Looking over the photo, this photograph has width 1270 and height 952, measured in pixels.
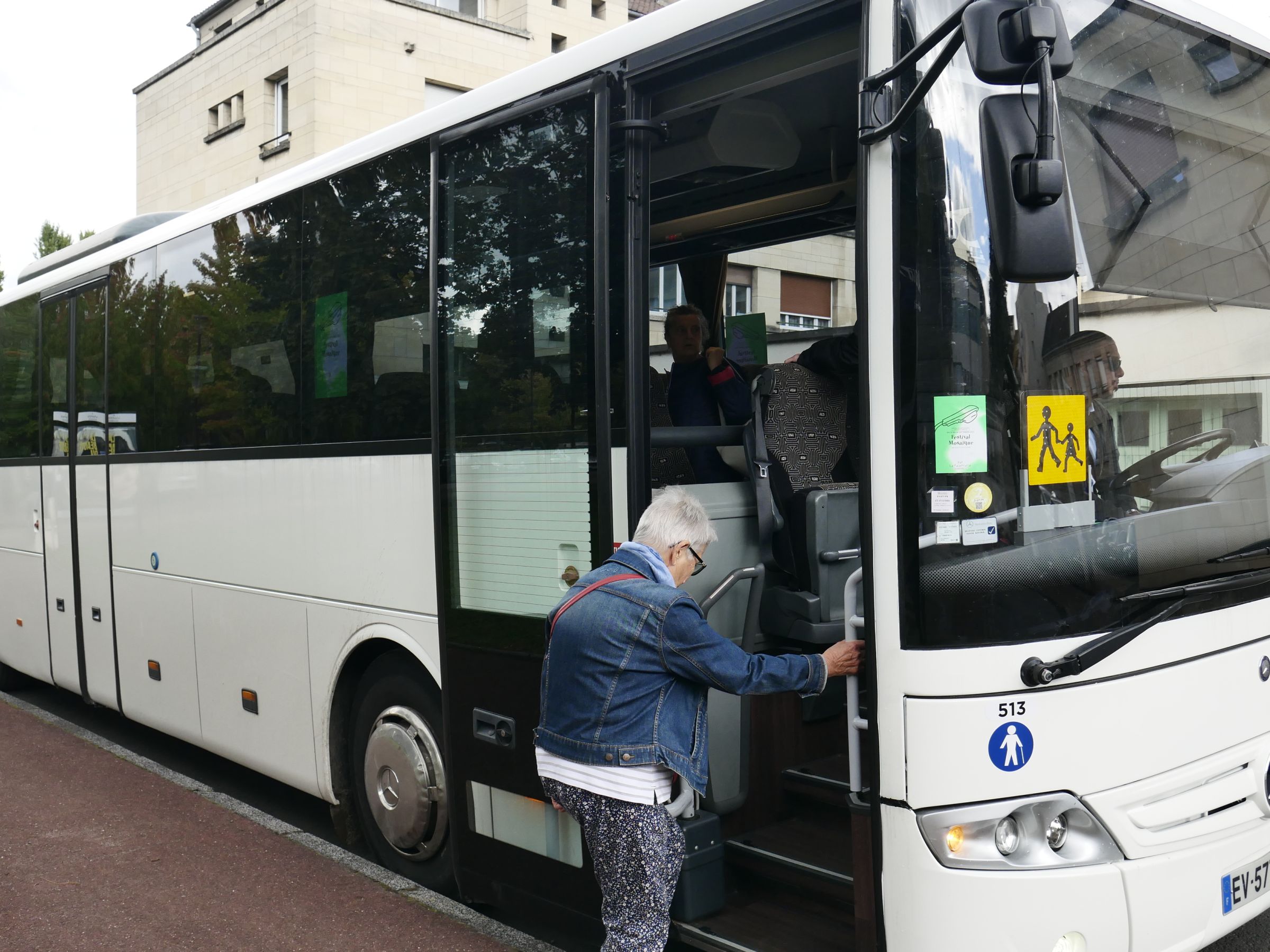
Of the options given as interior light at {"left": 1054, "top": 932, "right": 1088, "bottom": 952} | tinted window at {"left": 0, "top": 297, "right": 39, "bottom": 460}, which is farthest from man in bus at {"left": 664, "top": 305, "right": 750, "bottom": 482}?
tinted window at {"left": 0, "top": 297, "right": 39, "bottom": 460}

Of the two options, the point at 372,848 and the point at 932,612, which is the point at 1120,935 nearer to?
the point at 932,612

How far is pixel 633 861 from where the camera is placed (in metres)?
3.33

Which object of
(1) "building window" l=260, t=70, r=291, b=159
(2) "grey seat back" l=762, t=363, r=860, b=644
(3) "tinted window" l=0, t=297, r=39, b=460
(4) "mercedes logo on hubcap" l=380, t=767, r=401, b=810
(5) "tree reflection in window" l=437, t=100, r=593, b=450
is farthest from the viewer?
(1) "building window" l=260, t=70, r=291, b=159

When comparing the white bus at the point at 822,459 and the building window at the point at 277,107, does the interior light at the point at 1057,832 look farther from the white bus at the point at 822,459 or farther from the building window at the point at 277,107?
the building window at the point at 277,107

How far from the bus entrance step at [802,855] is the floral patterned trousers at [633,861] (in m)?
0.53

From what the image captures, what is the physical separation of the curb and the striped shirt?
138 centimetres

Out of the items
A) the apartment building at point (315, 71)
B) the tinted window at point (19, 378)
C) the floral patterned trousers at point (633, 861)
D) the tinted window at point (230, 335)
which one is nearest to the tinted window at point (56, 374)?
the tinted window at point (19, 378)

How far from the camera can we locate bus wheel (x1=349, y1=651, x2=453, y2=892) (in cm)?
490

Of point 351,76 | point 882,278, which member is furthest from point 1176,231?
point 351,76

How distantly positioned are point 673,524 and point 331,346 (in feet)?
8.36

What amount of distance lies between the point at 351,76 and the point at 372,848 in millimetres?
29268

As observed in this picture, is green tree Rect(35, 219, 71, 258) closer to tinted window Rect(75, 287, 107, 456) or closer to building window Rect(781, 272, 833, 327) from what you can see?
tinted window Rect(75, 287, 107, 456)

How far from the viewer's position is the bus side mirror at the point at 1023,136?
Result: 271cm

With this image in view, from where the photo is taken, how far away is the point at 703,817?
3898 mm
